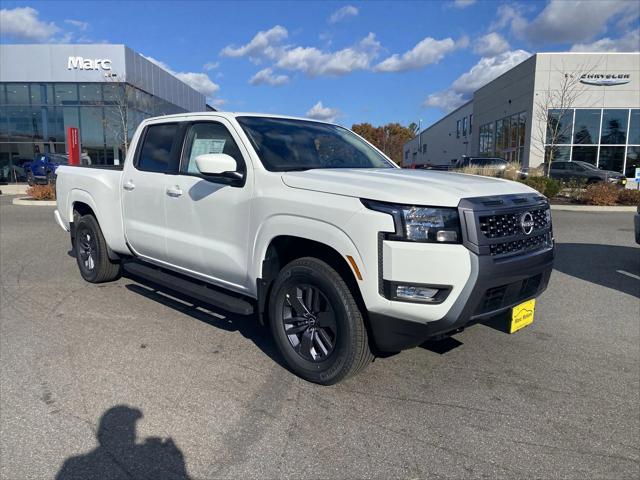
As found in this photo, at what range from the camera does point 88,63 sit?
3175cm

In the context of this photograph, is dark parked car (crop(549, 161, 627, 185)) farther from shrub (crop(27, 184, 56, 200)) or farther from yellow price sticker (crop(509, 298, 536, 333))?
yellow price sticker (crop(509, 298, 536, 333))

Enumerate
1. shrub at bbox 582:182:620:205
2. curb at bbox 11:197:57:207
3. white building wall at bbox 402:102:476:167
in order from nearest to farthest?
shrub at bbox 582:182:620:205 → curb at bbox 11:197:57:207 → white building wall at bbox 402:102:476:167

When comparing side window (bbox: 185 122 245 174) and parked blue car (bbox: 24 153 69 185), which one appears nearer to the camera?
side window (bbox: 185 122 245 174)

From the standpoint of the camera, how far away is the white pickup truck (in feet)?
9.86

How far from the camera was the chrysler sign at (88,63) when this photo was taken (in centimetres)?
3153

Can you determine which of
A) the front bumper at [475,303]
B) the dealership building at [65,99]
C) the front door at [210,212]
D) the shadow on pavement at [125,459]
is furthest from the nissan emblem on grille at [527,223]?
the dealership building at [65,99]

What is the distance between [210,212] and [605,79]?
34.0 metres

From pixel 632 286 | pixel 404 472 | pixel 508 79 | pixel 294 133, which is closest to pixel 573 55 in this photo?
pixel 508 79

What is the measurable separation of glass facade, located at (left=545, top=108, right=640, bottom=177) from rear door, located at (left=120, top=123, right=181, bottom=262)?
30.3 m

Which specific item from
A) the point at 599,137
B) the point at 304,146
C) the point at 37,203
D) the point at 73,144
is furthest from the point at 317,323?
the point at 599,137

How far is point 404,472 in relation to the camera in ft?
8.74

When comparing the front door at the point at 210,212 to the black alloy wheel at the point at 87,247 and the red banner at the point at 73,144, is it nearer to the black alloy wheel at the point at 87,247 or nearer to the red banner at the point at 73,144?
the black alloy wheel at the point at 87,247

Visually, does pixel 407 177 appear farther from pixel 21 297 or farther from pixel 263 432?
pixel 21 297

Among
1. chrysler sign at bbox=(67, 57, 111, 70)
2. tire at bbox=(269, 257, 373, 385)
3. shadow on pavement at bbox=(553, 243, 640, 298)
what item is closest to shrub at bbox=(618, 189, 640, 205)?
shadow on pavement at bbox=(553, 243, 640, 298)
